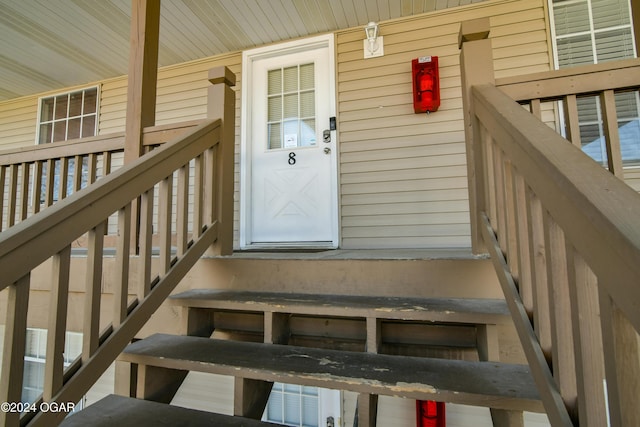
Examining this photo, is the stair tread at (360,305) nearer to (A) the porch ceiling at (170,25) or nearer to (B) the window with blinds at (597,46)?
(B) the window with blinds at (597,46)

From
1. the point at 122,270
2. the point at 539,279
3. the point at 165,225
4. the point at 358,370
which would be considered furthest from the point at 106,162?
the point at 539,279

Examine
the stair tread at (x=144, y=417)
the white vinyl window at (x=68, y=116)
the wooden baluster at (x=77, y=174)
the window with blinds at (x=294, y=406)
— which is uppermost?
the white vinyl window at (x=68, y=116)

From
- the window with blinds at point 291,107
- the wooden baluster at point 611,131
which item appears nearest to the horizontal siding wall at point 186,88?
the window with blinds at point 291,107

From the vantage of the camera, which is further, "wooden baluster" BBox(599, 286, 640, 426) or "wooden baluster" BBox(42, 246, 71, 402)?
"wooden baluster" BBox(42, 246, 71, 402)

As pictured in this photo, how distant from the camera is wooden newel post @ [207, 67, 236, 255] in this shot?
1.69 metres

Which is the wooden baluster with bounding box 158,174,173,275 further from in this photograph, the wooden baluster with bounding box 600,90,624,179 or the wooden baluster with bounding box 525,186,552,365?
the wooden baluster with bounding box 600,90,624,179

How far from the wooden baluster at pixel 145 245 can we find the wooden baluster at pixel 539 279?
3.97 ft

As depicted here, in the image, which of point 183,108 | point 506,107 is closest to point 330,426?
point 506,107

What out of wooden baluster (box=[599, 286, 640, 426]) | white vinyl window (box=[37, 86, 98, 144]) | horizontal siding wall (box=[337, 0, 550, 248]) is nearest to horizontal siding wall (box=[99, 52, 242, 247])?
white vinyl window (box=[37, 86, 98, 144])

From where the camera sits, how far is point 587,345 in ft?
1.95

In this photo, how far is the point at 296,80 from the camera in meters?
3.38

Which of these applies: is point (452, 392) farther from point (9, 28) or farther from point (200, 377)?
point (9, 28)

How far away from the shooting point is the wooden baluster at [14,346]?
29.9 inches

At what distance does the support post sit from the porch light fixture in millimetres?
1917
